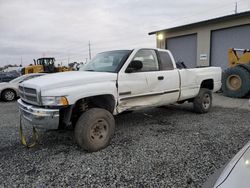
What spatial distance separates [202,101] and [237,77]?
434 cm

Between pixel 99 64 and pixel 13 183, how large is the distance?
3056mm

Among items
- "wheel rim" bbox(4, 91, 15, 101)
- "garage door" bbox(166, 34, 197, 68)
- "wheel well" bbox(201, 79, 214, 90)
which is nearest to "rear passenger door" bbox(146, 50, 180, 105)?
"wheel well" bbox(201, 79, 214, 90)

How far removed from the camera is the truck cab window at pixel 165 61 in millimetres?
5627

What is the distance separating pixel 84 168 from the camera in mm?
3559

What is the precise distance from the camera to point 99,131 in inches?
167

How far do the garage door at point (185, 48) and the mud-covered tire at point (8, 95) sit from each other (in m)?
11.0

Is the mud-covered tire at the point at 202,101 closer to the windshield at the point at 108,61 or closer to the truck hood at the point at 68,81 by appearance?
the windshield at the point at 108,61

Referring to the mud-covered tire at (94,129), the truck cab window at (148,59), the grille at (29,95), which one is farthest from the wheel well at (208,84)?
the grille at (29,95)

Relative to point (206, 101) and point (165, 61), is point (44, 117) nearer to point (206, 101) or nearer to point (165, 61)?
point (165, 61)

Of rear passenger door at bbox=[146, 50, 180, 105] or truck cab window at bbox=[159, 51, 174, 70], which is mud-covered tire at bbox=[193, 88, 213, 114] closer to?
rear passenger door at bbox=[146, 50, 180, 105]

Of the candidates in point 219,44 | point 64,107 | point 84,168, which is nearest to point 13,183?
point 84,168

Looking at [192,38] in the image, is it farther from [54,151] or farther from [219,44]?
[54,151]

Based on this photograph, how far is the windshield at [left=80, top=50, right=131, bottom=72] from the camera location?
192 inches

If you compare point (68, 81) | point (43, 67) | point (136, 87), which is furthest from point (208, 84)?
point (43, 67)
